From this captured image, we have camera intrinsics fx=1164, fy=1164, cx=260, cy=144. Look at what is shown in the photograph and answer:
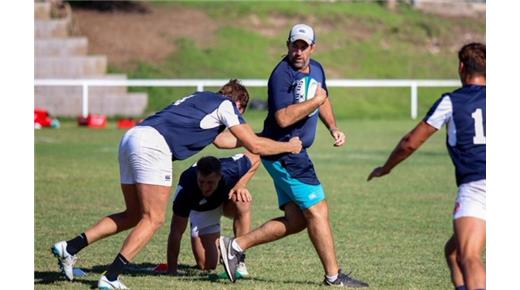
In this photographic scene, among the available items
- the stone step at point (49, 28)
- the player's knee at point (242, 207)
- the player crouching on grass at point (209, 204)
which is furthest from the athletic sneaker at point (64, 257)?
the stone step at point (49, 28)

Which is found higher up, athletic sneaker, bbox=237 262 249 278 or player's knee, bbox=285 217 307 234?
player's knee, bbox=285 217 307 234

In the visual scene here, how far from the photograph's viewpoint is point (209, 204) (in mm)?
10320

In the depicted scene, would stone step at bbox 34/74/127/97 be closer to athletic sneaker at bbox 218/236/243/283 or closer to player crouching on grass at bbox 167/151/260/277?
player crouching on grass at bbox 167/151/260/277

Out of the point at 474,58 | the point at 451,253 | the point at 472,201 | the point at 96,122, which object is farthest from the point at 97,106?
the point at 472,201

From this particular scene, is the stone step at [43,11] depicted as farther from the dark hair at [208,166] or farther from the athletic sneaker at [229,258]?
the athletic sneaker at [229,258]

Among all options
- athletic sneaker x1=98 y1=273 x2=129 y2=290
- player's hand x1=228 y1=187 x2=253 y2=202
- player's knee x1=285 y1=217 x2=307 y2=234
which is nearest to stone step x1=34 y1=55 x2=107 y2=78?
player's hand x1=228 y1=187 x2=253 y2=202

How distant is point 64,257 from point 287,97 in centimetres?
214

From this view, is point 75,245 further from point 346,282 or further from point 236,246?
point 346,282

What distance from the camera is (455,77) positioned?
146 ft

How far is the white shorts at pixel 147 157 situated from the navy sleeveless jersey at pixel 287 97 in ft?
2.87

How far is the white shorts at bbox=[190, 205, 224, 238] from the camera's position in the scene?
10.4 meters

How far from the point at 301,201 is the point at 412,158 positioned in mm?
14079

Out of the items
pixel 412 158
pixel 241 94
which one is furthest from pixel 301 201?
pixel 412 158

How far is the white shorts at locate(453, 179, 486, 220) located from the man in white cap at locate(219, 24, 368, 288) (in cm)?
179
